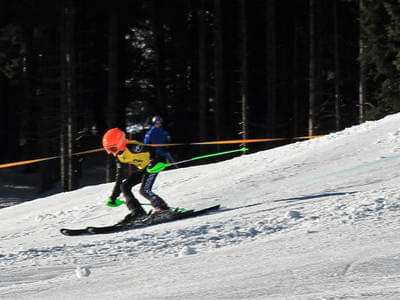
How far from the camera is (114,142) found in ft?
31.1

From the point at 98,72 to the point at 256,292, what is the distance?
25633mm

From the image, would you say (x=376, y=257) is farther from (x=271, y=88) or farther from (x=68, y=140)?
(x=271, y=88)

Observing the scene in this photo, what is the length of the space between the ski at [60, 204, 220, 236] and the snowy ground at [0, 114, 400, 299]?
0.80ft

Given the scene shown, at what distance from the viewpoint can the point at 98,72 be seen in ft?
101

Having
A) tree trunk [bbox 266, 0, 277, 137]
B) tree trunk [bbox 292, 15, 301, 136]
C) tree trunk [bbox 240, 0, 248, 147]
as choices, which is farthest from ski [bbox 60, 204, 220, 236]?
tree trunk [bbox 292, 15, 301, 136]

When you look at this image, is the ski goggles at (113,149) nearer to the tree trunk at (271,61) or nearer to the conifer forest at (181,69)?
the conifer forest at (181,69)

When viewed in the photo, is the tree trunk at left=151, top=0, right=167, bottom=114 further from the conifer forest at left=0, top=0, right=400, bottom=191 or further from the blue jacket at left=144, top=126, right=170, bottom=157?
the blue jacket at left=144, top=126, right=170, bottom=157

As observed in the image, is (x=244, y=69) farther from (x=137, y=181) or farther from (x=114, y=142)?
(x=114, y=142)

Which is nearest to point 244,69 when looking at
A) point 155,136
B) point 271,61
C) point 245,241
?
point 271,61

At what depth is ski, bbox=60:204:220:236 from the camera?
9570 mm

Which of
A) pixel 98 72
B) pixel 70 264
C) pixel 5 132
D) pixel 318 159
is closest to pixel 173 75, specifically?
pixel 98 72

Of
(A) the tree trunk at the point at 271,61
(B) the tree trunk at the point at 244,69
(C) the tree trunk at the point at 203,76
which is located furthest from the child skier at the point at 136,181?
(A) the tree trunk at the point at 271,61

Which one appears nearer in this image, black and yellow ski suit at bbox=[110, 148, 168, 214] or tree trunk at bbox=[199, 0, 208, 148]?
black and yellow ski suit at bbox=[110, 148, 168, 214]

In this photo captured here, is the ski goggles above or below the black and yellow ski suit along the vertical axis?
above
